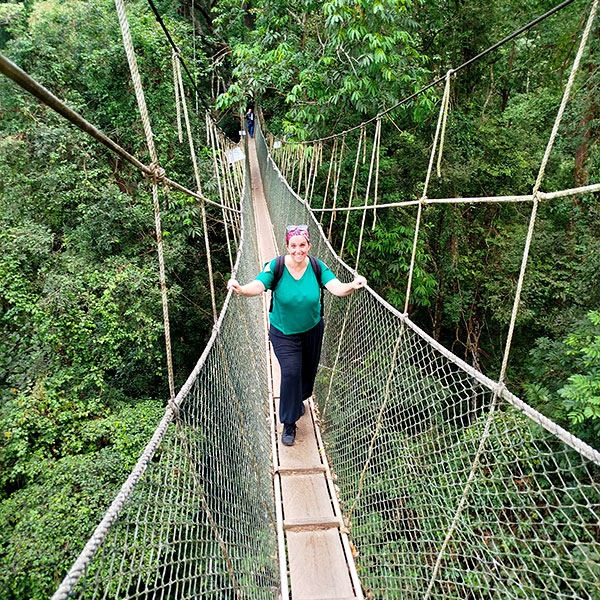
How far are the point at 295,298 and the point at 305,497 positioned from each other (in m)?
0.79

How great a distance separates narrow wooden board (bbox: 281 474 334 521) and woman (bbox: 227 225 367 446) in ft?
→ 0.98

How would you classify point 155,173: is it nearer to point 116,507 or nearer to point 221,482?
point 116,507

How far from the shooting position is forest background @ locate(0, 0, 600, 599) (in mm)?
3182

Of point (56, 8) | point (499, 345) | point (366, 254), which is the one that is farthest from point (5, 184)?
point (499, 345)

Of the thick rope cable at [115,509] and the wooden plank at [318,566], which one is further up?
the thick rope cable at [115,509]

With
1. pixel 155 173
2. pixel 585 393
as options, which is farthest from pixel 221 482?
pixel 585 393

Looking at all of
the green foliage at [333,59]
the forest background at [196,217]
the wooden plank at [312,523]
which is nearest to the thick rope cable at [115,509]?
the wooden plank at [312,523]

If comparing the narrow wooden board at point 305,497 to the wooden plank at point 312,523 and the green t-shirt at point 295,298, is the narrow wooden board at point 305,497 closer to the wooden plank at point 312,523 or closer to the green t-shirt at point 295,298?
the wooden plank at point 312,523

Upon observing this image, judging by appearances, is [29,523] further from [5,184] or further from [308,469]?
[5,184]

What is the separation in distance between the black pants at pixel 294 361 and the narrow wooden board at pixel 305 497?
0.24 m

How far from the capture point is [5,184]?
15.9 feet

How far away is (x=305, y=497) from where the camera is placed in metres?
1.70

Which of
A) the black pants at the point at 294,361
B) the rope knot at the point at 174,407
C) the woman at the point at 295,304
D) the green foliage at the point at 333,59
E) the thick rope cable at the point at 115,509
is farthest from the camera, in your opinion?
the green foliage at the point at 333,59

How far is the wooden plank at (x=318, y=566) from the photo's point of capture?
1.38 metres
